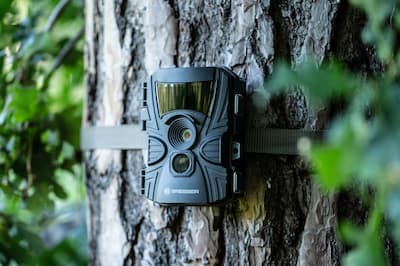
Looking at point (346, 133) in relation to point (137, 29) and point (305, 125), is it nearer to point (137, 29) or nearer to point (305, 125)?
point (305, 125)

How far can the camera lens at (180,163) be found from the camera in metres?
0.91

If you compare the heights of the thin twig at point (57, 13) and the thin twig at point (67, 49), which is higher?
the thin twig at point (57, 13)

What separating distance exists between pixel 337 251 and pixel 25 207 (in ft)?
2.45

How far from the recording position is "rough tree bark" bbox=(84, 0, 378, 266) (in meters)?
0.93

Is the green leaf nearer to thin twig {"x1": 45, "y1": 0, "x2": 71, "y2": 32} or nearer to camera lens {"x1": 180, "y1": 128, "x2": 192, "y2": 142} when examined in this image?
thin twig {"x1": 45, "y1": 0, "x2": 71, "y2": 32}

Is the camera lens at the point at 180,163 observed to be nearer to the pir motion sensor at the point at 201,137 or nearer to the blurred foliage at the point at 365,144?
the pir motion sensor at the point at 201,137

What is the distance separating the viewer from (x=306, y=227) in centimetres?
93

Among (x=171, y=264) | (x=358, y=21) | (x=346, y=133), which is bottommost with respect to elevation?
(x=171, y=264)

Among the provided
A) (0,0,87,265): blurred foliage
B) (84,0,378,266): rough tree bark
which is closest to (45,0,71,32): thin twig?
(0,0,87,265): blurred foliage

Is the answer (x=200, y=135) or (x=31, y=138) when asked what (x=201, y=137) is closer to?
(x=200, y=135)

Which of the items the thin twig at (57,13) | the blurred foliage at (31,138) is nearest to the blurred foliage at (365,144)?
the blurred foliage at (31,138)

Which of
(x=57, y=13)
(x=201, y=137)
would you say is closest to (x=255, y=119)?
(x=201, y=137)

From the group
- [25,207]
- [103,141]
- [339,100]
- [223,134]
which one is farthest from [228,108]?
[25,207]

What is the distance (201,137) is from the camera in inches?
35.4
